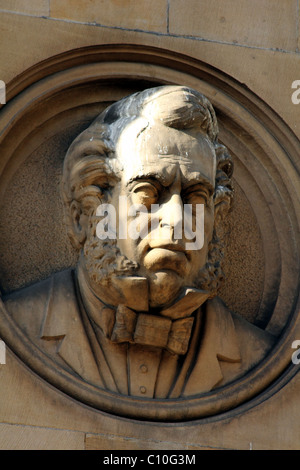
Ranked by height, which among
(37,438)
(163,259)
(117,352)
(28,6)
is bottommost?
(37,438)

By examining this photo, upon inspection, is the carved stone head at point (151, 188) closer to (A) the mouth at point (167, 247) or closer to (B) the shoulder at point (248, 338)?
(A) the mouth at point (167, 247)

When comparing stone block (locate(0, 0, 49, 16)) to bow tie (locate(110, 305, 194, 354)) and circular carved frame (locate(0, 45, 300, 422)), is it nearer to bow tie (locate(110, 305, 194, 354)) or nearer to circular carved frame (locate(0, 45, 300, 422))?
circular carved frame (locate(0, 45, 300, 422))

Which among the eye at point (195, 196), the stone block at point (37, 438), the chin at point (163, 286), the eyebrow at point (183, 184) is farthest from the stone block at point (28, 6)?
the stone block at point (37, 438)

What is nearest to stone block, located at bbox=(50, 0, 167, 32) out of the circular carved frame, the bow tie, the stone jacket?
the circular carved frame

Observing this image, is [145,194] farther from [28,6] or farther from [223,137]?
[28,6]

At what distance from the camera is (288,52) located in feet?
29.3

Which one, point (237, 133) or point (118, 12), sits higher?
point (118, 12)

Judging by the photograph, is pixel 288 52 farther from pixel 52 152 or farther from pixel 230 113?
pixel 52 152

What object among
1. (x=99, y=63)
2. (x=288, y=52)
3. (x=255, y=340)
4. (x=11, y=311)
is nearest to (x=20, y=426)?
(x=11, y=311)

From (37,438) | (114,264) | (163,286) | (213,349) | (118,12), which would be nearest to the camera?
(37,438)

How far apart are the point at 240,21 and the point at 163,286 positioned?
6.48 ft

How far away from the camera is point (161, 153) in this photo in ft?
26.0

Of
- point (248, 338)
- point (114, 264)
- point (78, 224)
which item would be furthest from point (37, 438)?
point (248, 338)

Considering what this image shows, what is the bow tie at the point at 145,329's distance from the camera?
25.8 ft
